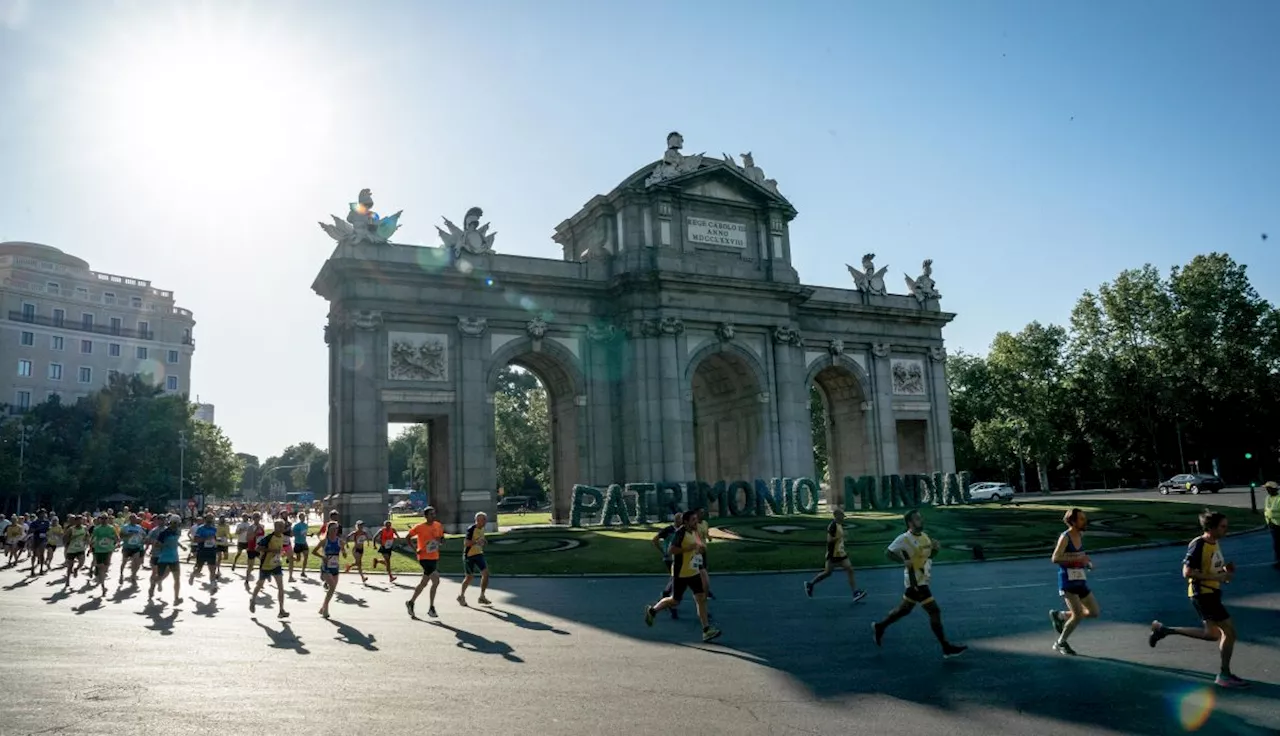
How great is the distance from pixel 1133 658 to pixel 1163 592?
22.8 ft

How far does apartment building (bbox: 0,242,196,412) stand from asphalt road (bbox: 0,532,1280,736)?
268ft

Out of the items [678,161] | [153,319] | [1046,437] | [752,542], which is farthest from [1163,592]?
[153,319]

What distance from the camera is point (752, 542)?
30.4 meters

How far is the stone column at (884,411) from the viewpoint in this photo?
50.8m

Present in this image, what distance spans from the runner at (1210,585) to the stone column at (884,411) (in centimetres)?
4068

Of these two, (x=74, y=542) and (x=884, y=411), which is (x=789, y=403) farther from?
(x=74, y=542)

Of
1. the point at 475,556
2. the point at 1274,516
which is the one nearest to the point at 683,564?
the point at 475,556

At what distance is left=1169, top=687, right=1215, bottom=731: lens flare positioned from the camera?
825 cm

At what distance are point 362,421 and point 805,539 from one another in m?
19.6

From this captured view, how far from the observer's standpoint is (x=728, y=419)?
159 feet

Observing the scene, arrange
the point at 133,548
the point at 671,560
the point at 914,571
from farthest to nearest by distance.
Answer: the point at 133,548
the point at 671,560
the point at 914,571

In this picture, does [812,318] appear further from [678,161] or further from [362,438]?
[362,438]

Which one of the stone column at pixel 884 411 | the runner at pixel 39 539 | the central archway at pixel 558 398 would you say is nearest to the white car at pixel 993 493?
the stone column at pixel 884 411

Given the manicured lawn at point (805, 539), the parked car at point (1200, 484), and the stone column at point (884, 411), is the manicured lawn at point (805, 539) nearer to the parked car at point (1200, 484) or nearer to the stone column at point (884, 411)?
the stone column at point (884, 411)
